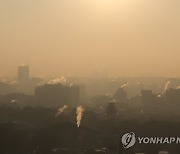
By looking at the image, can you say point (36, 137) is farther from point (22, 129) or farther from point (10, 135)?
point (22, 129)

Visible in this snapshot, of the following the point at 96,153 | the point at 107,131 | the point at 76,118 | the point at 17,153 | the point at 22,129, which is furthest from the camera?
the point at 76,118

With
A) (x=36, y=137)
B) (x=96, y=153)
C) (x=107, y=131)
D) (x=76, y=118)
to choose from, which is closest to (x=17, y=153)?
(x=36, y=137)

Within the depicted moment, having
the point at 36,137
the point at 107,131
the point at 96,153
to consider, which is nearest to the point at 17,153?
the point at 36,137

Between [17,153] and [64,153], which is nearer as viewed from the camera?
[64,153]

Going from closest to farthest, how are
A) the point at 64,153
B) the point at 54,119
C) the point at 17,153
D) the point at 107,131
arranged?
the point at 64,153
the point at 17,153
the point at 107,131
the point at 54,119

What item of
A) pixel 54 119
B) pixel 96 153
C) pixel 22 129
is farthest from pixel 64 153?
pixel 54 119

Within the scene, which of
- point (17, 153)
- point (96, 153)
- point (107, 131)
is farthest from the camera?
point (107, 131)

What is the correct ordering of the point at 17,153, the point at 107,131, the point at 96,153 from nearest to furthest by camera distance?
the point at 96,153, the point at 17,153, the point at 107,131

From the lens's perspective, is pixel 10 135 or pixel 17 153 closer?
pixel 17 153

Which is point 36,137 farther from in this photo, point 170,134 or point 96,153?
point 170,134
